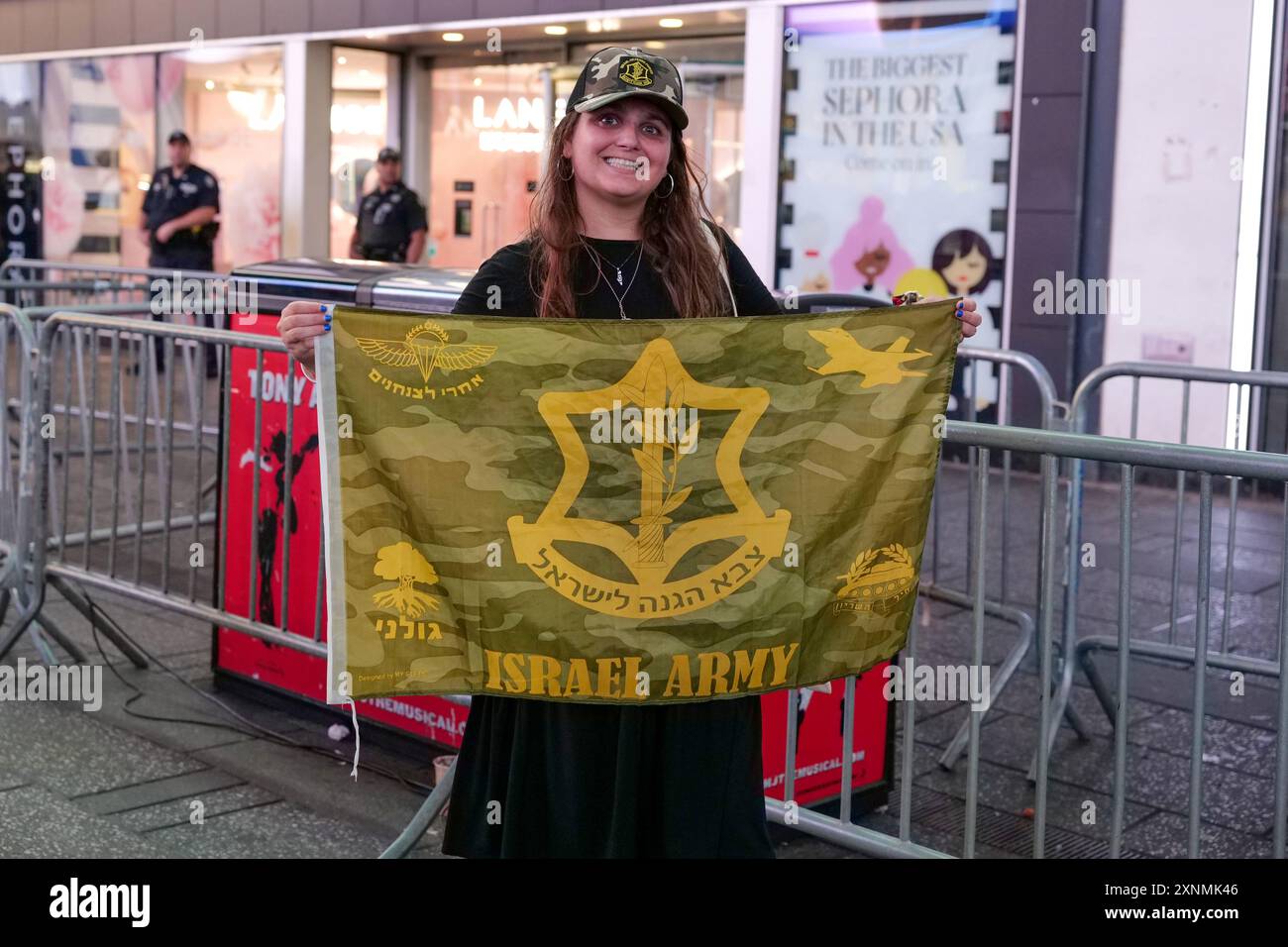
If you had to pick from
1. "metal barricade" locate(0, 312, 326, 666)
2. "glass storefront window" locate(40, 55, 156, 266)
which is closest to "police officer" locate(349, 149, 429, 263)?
"glass storefront window" locate(40, 55, 156, 266)

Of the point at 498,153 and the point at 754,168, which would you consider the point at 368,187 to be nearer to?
the point at 498,153

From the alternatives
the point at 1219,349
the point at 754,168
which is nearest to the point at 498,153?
the point at 754,168

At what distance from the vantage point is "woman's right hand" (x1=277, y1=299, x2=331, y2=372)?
3293 mm

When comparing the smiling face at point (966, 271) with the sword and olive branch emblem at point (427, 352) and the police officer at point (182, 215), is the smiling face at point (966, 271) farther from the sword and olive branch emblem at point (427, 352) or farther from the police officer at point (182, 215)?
the sword and olive branch emblem at point (427, 352)

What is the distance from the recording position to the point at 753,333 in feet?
10.7

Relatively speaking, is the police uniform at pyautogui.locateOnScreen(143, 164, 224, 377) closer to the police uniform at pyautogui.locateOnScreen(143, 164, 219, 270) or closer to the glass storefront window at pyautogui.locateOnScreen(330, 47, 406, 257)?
the police uniform at pyautogui.locateOnScreen(143, 164, 219, 270)

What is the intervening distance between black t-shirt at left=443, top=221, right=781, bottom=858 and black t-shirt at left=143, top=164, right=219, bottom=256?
1268cm

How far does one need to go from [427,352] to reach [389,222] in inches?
428

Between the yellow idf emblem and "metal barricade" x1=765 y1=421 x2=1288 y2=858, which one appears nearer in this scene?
the yellow idf emblem

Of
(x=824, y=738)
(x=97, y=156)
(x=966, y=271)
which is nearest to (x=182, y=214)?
(x=97, y=156)

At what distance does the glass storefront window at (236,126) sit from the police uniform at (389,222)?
3944mm

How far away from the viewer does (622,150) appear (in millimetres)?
3250

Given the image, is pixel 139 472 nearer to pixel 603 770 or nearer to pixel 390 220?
pixel 603 770
